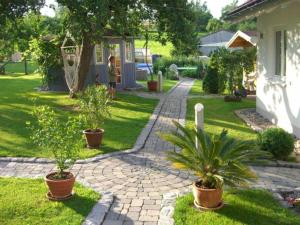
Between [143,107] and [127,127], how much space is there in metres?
4.45

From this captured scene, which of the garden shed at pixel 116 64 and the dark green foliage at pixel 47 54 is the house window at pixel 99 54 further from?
the dark green foliage at pixel 47 54

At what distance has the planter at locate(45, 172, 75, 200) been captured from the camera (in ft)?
21.3

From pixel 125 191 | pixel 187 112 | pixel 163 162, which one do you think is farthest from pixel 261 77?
pixel 125 191

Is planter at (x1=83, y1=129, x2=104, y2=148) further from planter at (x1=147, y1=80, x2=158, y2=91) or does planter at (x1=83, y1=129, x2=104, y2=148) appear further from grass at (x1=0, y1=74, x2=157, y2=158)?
planter at (x1=147, y1=80, x2=158, y2=91)

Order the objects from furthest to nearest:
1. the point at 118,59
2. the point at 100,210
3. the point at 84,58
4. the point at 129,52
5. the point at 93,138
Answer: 1. the point at 129,52
2. the point at 118,59
3. the point at 84,58
4. the point at 93,138
5. the point at 100,210

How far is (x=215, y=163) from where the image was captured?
19.7 ft

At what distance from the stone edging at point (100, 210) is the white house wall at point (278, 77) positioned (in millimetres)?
5750

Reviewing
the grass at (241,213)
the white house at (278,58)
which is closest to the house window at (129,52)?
the white house at (278,58)

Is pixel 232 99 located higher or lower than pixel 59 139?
lower

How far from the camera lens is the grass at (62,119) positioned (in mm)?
9820

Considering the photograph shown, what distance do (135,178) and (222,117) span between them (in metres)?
7.12

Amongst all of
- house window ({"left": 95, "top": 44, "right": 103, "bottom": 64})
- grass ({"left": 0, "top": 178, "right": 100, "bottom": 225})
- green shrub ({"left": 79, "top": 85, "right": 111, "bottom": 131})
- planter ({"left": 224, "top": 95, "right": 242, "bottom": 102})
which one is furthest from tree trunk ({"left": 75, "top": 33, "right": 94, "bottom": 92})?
grass ({"left": 0, "top": 178, "right": 100, "bottom": 225})

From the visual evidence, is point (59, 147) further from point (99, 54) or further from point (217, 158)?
point (99, 54)

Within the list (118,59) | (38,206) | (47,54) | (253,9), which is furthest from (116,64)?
(38,206)
